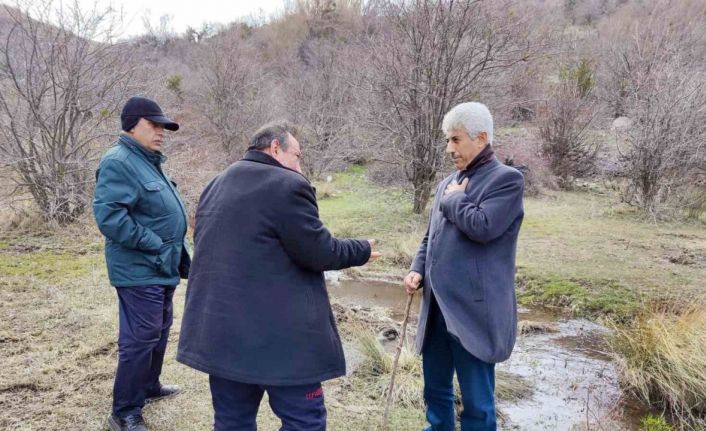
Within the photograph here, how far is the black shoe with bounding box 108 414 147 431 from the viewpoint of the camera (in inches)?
105

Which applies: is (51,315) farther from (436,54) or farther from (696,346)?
(436,54)

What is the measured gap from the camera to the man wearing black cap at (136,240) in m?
2.57

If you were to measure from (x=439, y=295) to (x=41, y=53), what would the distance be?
813 cm

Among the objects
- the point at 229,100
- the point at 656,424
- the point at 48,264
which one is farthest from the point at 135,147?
the point at 229,100

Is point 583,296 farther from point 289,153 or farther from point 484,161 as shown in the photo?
point 289,153

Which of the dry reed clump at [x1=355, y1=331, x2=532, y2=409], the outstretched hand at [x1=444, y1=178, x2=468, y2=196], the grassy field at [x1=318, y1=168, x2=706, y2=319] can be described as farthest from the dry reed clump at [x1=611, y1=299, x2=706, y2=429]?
the outstretched hand at [x1=444, y1=178, x2=468, y2=196]

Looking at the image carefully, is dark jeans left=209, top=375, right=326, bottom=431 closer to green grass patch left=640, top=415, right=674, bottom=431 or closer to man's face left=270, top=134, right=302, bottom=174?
man's face left=270, top=134, right=302, bottom=174

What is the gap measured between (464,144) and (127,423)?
2261 mm

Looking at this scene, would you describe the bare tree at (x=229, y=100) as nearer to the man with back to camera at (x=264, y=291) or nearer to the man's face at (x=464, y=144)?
the man's face at (x=464, y=144)

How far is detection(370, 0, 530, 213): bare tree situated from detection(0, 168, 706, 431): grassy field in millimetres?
1371

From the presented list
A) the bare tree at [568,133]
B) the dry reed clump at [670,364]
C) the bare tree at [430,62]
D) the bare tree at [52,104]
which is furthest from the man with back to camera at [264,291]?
the bare tree at [568,133]

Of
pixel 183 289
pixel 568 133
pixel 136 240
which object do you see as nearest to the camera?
pixel 136 240

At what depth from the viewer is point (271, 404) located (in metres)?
2.02

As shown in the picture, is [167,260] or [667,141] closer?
[167,260]
